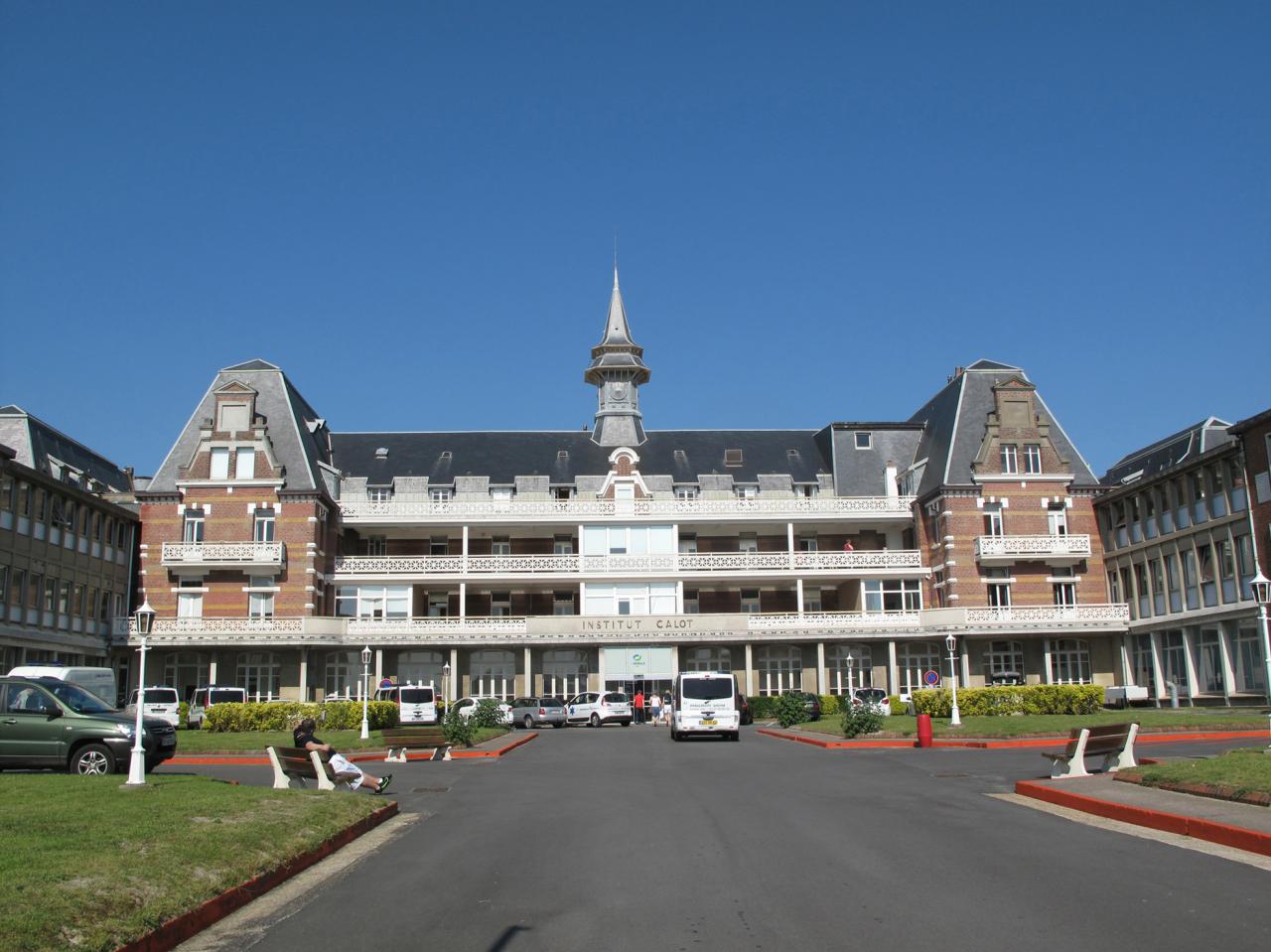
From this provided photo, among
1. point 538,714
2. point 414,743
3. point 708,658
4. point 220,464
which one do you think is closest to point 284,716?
point 414,743

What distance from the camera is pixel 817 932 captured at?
908cm

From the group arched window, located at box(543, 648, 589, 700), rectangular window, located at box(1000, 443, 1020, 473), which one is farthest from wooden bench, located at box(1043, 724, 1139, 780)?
arched window, located at box(543, 648, 589, 700)

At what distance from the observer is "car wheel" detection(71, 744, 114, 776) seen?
1998cm

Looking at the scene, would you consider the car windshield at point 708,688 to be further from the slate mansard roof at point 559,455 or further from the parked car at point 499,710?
the slate mansard roof at point 559,455

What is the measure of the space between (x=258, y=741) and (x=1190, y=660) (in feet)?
122

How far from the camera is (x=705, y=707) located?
37.1m

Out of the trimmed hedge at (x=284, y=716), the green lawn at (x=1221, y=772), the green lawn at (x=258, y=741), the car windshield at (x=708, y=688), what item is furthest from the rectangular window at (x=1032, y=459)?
the green lawn at (x=1221, y=772)

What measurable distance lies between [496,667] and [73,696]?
38.1m

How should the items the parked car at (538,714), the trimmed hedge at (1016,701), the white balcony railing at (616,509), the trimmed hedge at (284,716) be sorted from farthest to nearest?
the white balcony railing at (616,509) → the parked car at (538,714) → the trimmed hedge at (1016,701) → the trimmed hedge at (284,716)

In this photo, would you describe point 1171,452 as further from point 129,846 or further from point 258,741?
point 129,846

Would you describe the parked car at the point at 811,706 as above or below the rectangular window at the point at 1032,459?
below

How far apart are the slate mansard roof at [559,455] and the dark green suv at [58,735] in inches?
1674

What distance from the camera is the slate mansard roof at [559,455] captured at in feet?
211

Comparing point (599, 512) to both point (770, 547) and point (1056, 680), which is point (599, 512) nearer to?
point (770, 547)
